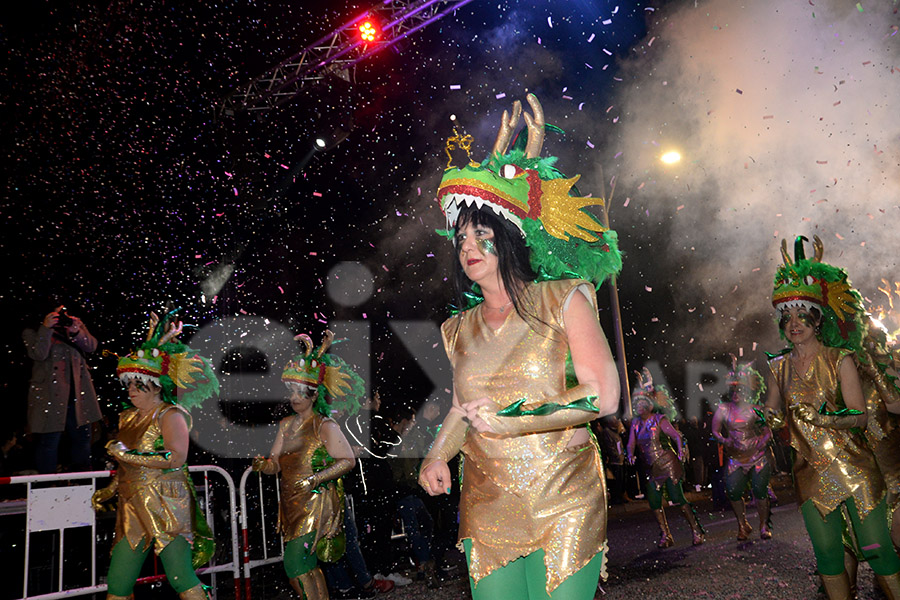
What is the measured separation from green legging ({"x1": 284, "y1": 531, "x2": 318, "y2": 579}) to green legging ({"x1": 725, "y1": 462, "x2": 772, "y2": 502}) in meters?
6.12

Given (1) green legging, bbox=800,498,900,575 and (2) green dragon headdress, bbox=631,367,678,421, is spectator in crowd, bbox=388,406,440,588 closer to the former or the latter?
(2) green dragon headdress, bbox=631,367,678,421

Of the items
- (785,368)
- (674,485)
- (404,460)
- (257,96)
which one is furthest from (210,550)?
(257,96)

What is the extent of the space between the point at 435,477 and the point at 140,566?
3.76 m

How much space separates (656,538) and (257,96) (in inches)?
357

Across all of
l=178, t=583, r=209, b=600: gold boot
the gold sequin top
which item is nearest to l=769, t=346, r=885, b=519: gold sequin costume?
the gold sequin top

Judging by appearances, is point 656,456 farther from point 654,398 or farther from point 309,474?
point 309,474

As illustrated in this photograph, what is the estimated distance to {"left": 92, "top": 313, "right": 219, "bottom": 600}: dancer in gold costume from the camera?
478 centimetres

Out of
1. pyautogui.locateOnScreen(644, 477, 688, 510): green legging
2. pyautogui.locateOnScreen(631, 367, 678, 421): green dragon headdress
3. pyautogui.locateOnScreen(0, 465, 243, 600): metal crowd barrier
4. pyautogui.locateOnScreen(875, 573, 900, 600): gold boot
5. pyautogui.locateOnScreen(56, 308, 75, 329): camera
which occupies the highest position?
pyautogui.locateOnScreen(56, 308, 75, 329): camera

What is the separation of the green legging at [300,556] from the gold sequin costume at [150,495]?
0.88 m

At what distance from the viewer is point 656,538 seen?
9.42 m

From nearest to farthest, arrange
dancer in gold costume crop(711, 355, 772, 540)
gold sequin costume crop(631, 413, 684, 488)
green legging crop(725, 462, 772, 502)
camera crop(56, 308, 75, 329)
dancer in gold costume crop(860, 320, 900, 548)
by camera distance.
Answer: dancer in gold costume crop(860, 320, 900, 548) → camera crop(56, 308, 75, 329) → dancer in gold costume crop(711, 355, 772, 540) → green legging crop(725, 462, 772, 502) → gold sequin costume crop(631, 413, 684, 488)

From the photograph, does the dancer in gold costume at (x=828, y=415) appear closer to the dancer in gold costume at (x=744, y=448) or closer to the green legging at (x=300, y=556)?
the green legging at (x=300, y=556)

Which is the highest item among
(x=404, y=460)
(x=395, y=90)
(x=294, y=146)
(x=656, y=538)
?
(x=395, y=90)

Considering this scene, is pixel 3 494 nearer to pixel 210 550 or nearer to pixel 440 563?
pixel 210 550
